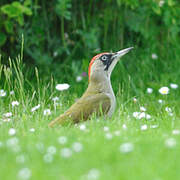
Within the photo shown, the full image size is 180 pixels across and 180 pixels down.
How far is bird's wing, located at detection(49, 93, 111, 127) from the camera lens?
15.6 ft

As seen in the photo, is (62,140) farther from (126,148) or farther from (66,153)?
(126,148)

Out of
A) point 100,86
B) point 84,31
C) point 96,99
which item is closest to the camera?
point 96,99

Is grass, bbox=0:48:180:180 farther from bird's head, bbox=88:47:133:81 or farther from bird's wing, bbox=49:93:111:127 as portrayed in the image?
bird's head, bbox=88:47:133:81

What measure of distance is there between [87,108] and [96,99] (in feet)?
0.62

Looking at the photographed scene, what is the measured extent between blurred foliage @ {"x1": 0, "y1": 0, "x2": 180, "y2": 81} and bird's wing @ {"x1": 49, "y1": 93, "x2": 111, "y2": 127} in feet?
7.80

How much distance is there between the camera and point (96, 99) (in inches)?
196

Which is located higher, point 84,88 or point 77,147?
point 77,147

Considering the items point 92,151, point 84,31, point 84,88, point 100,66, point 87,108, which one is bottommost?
point 84,88

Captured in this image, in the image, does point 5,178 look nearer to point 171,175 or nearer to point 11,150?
point 11,150

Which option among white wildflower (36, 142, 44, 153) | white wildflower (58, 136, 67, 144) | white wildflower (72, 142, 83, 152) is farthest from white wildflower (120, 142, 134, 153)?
white wildflower (36, 142, 44, 153)

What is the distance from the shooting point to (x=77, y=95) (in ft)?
22.0

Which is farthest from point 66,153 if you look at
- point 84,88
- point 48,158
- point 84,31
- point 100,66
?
point 84,31

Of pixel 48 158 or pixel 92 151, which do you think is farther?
pixel 92 151

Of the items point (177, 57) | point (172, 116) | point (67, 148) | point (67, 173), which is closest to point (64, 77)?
point (177, 57)
